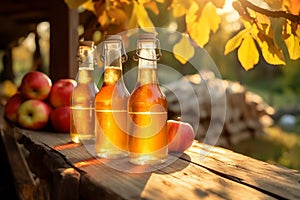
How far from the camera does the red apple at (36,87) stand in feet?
5.18

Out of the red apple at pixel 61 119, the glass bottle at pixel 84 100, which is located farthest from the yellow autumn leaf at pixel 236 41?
the red apple at pixel 61 119

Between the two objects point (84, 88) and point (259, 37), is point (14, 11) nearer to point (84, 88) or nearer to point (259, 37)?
point (84, 88)

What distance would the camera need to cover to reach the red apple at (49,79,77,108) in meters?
1.53

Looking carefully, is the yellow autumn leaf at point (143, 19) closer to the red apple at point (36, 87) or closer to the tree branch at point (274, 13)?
the red apple at point (36, 87)

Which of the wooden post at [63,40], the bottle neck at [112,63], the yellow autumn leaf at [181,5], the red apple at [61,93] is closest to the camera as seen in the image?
the bottle neck at [112,63]

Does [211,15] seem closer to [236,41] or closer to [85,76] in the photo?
[236,41]

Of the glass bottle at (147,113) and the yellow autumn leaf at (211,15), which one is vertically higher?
the yellow autumn leaf at (211,15)

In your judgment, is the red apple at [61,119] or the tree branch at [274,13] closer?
the tree branch at [274,13]

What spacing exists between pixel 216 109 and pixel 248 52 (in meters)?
4.35

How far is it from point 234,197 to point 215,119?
502 centimetres

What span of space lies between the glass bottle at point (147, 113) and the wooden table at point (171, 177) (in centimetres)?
3

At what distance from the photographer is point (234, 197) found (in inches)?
27.6

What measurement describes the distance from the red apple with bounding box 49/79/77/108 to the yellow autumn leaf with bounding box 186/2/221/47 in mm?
419

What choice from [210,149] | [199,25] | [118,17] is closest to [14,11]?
[118,17]
